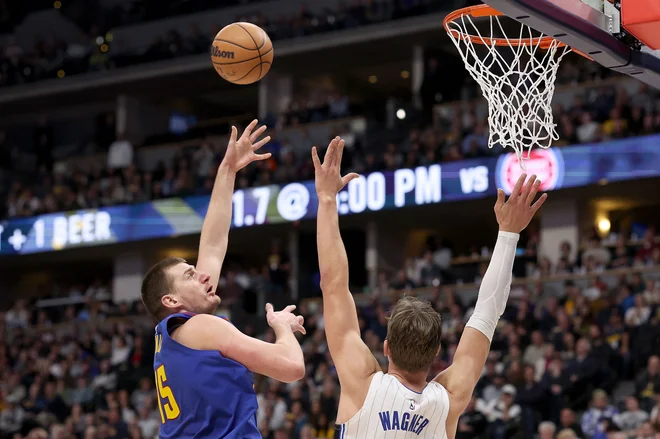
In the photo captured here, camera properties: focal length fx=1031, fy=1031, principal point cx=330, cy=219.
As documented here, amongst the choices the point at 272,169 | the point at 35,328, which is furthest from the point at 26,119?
the point at 272,169

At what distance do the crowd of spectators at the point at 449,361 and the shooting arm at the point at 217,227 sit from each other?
542cm

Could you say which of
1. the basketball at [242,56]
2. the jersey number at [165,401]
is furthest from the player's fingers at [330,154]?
the basketball at [242,56]

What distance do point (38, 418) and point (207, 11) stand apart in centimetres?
1225

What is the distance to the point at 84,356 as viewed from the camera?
19328 millimetres

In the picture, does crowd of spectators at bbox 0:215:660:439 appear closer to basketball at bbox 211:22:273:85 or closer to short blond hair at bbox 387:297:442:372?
basketball at bbox 211:22:273:85

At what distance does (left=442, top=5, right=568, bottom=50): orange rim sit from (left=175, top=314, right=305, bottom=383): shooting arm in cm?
252

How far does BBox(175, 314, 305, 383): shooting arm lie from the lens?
337cm

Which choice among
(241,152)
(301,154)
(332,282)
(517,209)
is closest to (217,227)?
(241,152)

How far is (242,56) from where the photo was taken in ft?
20.4

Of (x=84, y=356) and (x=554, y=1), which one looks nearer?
(x=554, y=1)

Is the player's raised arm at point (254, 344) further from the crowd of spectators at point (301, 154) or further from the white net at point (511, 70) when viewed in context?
the crowd of spectators at point (301, 154)

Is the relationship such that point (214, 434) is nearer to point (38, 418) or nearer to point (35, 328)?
point (38, 418)

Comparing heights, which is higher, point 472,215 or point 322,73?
point 322,73

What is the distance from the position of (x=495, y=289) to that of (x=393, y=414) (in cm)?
56
